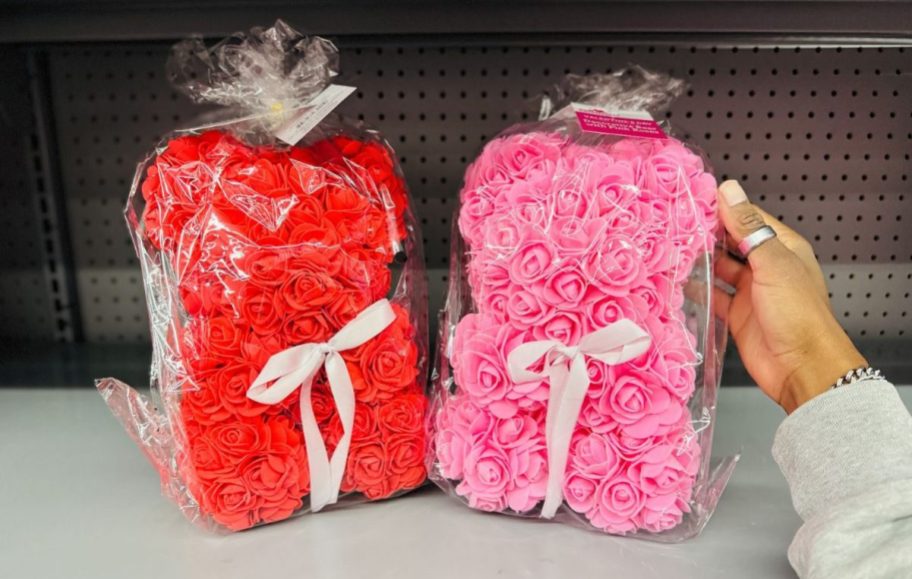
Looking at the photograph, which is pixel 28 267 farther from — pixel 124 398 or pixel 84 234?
pixel 124 398

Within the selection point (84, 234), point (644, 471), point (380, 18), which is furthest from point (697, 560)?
point (84, 234)

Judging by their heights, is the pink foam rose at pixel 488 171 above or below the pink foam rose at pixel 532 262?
above

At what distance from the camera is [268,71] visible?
72 centimetres

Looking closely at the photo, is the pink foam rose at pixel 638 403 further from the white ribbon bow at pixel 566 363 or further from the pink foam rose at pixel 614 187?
the pink foam rose at pixel 614 187

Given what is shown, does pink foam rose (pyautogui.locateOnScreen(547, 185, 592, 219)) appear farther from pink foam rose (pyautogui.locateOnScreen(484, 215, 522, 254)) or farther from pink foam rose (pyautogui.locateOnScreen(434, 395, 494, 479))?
pink foam rose (pyautogui.locateOnScreen(434, 395, 494, 479))

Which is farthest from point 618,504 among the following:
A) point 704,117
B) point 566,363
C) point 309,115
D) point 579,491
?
point 704,117

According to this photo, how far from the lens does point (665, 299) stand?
2.06ft

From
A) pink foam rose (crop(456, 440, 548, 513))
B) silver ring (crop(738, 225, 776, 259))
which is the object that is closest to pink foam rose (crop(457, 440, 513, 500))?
pink foam rose (crop(456, 440, 548, 513))

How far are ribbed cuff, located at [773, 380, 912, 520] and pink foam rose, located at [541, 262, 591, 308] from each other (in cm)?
24

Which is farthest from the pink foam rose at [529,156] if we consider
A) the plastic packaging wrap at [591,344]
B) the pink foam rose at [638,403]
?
the pink foam rose at [638,403]

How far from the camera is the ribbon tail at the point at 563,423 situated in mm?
613

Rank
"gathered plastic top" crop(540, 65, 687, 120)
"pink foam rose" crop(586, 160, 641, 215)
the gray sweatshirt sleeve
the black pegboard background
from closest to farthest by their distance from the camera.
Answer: the gray sweatshirt sleeve
"pink foam rose" crop(586, 160, 641, 215)
"gathered plastic top" crop(540, 65, 687, 120)
the black pegboard background

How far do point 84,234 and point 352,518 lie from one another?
73 centimetres

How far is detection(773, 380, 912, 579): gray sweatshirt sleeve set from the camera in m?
0.52
